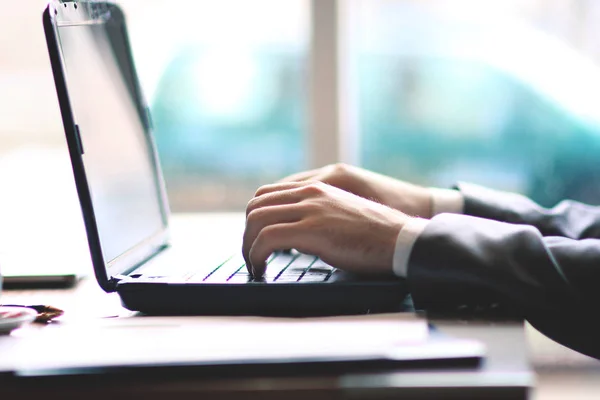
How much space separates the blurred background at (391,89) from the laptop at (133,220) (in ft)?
2.18

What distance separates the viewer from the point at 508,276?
2.08 feet

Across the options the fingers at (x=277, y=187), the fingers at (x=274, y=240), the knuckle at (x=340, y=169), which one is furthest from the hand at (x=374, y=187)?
the fingers at (x=274, y=240)

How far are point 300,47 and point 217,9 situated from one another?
223mm

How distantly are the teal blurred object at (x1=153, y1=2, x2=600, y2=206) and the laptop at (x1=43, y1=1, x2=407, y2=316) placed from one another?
0.67 m

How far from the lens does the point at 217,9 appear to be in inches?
65.9

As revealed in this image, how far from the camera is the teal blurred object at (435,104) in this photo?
1.66 meters

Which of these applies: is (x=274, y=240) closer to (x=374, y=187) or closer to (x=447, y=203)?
(x=374, y=187)

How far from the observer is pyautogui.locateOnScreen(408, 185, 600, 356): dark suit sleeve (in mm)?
636

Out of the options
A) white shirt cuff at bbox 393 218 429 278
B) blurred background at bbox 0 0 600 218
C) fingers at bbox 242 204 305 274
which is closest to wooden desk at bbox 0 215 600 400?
white shirt cuff at bbox 393 218 429 278

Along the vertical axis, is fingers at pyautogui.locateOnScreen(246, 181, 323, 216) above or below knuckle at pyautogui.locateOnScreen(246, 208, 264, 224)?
above

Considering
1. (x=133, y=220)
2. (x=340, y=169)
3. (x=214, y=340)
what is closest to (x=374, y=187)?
(x=340, y=169)

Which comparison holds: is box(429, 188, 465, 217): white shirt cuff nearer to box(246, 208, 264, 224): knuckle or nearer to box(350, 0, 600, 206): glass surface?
box(246, 208, 264, 224): knuckle

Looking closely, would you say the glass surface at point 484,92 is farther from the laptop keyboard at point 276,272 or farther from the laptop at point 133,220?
the laptop keyboard at point 276,272

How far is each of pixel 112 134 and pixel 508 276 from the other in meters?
0.51
